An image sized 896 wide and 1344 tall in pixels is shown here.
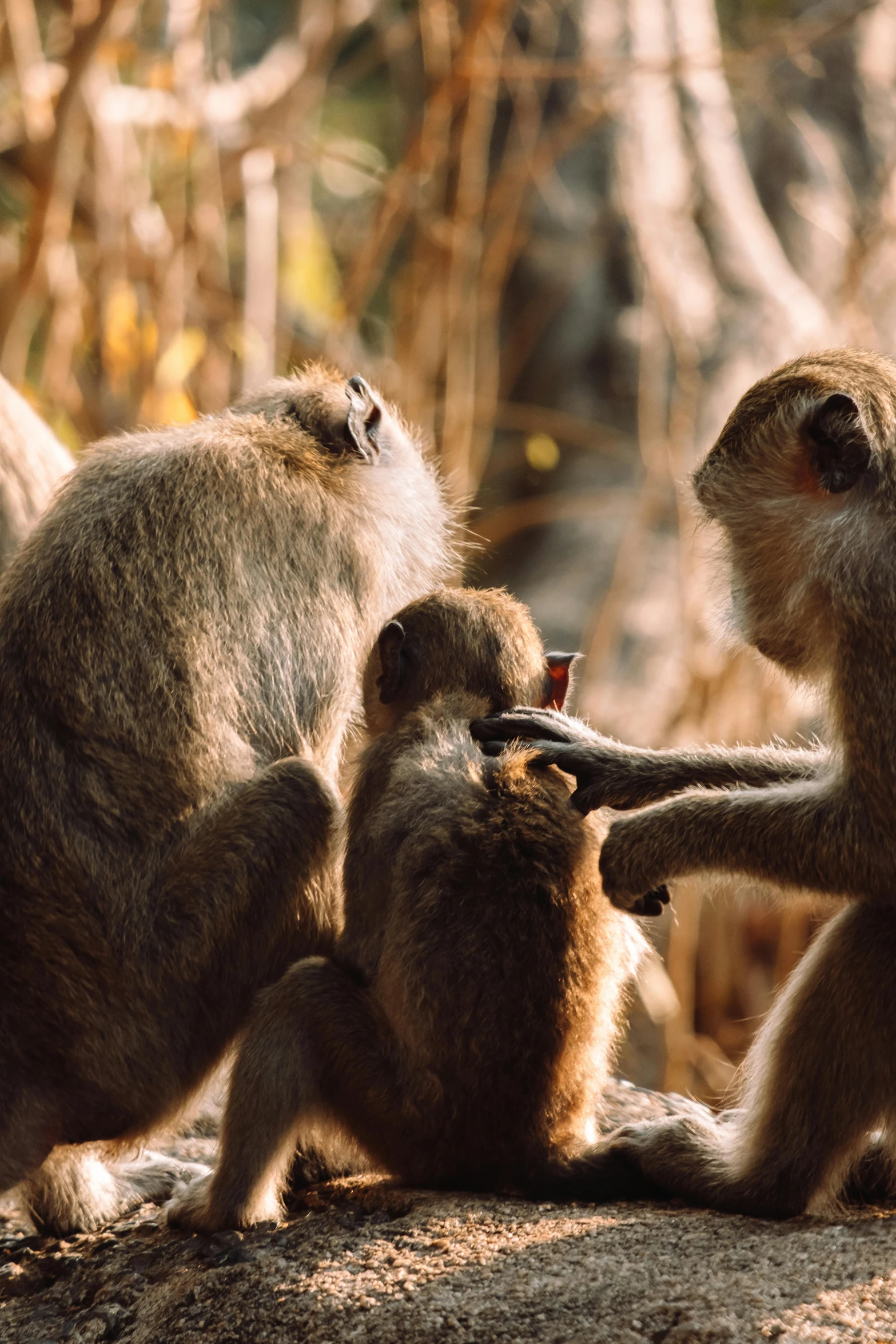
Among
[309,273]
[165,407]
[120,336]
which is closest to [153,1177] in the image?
[165,407]

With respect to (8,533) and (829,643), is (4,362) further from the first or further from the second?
(829,643)

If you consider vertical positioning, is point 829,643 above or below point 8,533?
below

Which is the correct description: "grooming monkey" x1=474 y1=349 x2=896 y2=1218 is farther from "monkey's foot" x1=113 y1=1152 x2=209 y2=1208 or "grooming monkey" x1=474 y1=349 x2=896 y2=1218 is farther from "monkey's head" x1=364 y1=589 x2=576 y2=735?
"monkey's foot" x1=113 y1=1152 x2=209 y2=1208

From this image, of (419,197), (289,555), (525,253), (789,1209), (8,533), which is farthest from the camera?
(525,253)

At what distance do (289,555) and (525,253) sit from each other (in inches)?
332

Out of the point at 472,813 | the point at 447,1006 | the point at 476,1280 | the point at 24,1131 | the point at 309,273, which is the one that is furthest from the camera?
the point at 309,273

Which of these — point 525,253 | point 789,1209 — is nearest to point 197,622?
point 789,1209

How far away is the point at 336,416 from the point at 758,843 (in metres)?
1.76

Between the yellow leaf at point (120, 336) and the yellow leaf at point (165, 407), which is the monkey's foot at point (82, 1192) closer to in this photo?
the yellow leaf at point (165, 407)

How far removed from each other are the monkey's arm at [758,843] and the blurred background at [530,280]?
190 cm

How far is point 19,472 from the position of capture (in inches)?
225

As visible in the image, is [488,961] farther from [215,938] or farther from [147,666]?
[147,666]

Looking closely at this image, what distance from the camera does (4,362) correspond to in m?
7.66

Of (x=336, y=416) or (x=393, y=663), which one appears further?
(x=336, y=416)
